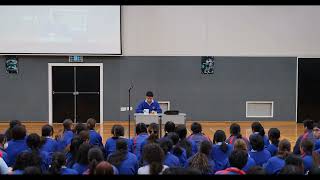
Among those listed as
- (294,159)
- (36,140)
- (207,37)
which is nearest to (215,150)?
(294,159)

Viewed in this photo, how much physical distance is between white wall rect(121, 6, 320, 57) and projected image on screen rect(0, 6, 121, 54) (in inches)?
23.2

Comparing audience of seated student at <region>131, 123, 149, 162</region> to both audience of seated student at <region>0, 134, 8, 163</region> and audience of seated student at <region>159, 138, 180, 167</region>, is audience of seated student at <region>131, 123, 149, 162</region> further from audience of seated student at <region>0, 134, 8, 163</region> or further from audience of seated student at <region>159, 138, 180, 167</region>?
audience of seated student at <region>0, 134, 8, 163</region>

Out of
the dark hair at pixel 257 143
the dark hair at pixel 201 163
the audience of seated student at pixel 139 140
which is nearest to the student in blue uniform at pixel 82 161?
the dark hair at pixel 201 163

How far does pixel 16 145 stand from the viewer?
5.05 metres

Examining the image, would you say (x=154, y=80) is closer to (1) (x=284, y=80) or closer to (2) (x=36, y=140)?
(1) (x=284, y=80)

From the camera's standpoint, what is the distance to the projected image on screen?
40.4 ft

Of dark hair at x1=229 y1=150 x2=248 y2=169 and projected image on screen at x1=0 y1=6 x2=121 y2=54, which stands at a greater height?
projected image on screen at x1=0 y1=6 x2=121 y2=54

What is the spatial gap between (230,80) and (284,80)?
1.71 metres

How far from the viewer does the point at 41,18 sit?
1238 cm

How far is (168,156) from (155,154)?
2.63 feet

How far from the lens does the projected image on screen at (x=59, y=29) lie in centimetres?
1233

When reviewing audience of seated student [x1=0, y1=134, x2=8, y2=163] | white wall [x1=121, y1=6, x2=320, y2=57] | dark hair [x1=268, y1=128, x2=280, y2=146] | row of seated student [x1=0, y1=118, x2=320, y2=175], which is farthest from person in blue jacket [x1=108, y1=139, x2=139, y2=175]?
white wall [x1=121, y1=6, x2=320, y2=57]

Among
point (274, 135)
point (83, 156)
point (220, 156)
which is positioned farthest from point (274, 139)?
point (83, 156)

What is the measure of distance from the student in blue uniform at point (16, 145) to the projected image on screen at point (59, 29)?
25.0 feet
